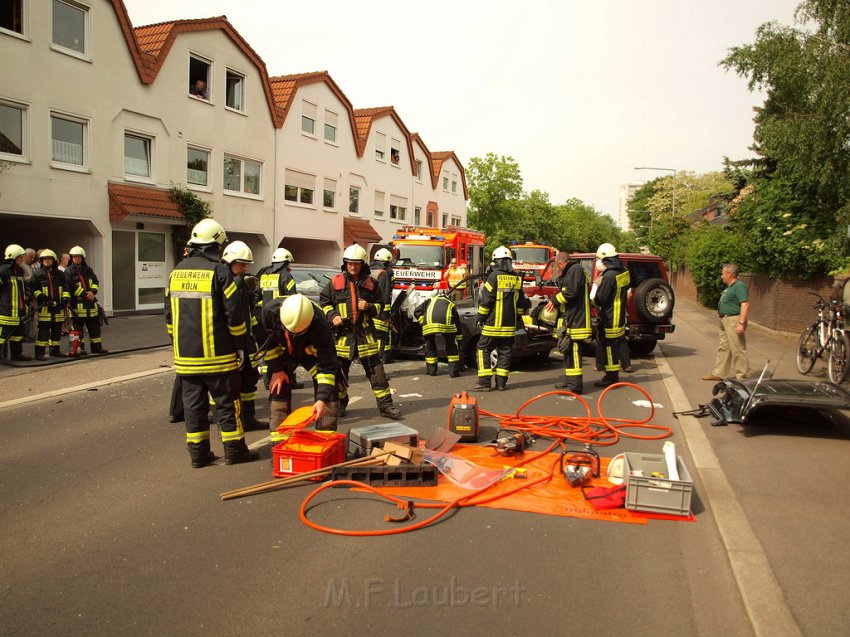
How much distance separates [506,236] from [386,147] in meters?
15.0

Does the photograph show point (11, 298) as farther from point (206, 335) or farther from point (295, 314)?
point (295, 314)

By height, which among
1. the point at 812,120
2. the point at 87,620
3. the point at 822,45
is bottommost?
the point at 87,620

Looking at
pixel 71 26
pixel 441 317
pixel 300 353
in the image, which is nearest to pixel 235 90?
pixel 71 26

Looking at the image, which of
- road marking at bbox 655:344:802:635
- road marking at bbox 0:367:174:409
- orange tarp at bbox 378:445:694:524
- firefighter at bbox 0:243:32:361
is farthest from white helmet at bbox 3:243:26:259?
road marking at bbox 655:344:802:635

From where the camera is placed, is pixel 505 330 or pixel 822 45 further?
pixel 822 45

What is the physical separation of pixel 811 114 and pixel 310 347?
14.6 metres

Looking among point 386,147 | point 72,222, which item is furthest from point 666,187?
point 72,222

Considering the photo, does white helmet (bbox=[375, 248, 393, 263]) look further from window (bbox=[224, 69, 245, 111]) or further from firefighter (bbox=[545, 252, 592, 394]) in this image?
window (bbox=[224, 69, 245, 111])

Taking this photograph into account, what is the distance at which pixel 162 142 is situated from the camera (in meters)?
21.2

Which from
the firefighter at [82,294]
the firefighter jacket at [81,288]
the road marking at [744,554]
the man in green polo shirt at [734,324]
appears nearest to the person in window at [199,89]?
the firefighter at [82,294]

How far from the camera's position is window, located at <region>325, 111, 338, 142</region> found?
30.6 metres

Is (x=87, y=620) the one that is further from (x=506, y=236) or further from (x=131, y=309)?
(x=506, y=236)

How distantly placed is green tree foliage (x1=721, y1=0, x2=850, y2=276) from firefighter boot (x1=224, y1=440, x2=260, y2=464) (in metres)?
14.8

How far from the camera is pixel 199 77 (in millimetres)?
23234
